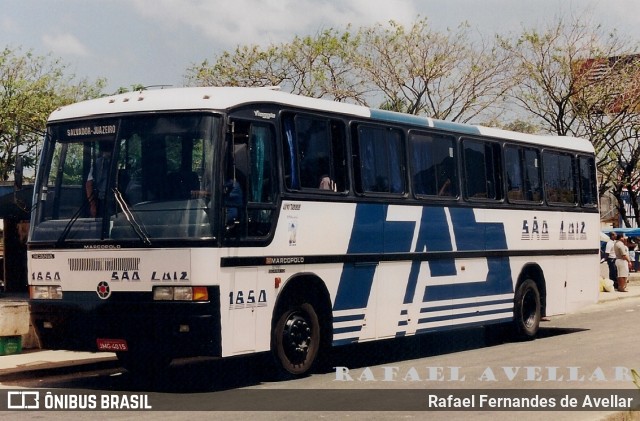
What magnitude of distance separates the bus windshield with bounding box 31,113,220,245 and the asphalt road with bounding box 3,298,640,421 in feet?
5.86

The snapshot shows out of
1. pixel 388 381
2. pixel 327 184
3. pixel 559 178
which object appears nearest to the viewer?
pixel 388 381

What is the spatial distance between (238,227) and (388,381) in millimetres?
2565

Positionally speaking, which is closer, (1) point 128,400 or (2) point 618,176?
(1) point 128,400

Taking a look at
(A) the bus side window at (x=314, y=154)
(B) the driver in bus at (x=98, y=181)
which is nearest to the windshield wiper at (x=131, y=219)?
(B) the driver in bus at (x=98, y=181)

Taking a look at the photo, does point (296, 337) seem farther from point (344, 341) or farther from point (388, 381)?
point (388, 381)

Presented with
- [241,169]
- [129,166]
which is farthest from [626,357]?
[129,166]

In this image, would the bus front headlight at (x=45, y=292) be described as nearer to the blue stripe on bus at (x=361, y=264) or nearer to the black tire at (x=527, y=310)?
the blue stripe on bus at (x=361, y=264)

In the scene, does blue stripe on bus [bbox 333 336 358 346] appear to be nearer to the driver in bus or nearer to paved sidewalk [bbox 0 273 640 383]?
paved sidewalk [bbox 0 273 640 383]

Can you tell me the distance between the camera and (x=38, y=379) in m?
14.4

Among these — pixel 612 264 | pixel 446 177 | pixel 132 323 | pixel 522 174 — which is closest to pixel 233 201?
pixel 132 323

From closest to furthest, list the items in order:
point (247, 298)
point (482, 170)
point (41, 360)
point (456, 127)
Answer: point (247, 298) < point (41, 360) < point (456, 127) < point (482, 170)

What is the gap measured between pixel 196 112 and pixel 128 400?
3.18 meters

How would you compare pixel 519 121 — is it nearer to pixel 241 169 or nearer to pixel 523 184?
pixel 523 184

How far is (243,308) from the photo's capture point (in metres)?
12.9
